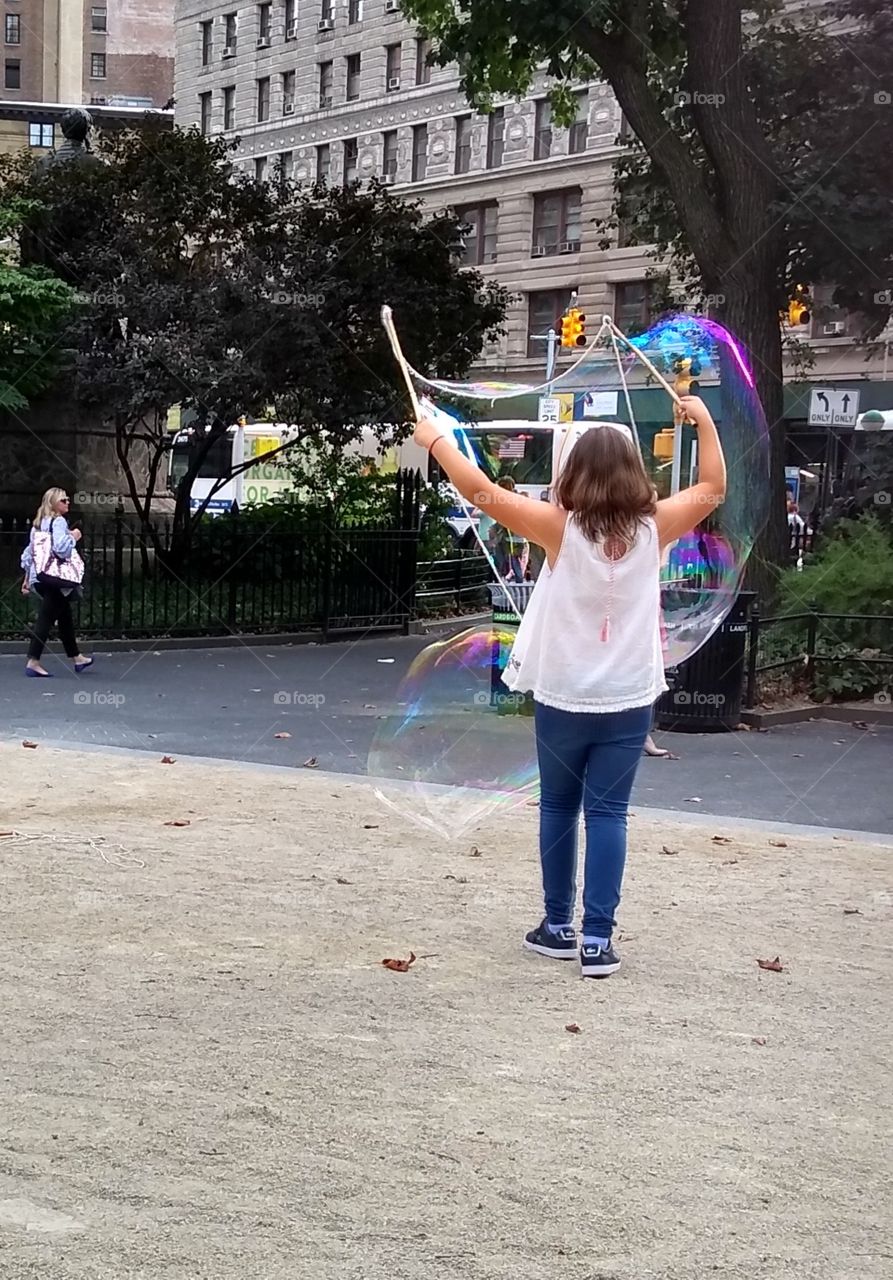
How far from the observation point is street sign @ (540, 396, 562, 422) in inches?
337

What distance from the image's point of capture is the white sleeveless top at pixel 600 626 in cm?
491

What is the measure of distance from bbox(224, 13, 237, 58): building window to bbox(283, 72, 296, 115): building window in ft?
11.8

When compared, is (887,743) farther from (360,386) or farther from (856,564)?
(360,386)

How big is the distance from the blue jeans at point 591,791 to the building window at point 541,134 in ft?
153

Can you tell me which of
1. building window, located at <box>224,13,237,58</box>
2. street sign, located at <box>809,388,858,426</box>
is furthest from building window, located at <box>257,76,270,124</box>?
street sign, located at <box>809,388,858,426</box>

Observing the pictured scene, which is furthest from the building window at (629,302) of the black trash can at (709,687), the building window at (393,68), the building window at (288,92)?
the black trash can at (709,687)

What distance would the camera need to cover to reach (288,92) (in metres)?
59.7

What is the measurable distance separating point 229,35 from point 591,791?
6286 cm

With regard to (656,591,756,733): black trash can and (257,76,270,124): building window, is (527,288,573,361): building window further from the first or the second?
(656,591,756,733): black trash can

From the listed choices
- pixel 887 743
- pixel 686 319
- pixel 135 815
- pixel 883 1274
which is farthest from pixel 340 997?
pixel 887 743

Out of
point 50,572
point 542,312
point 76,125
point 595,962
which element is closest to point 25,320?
point 76,125

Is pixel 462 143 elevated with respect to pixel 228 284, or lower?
elevated

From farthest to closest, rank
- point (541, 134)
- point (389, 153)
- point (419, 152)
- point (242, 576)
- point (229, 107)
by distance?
point (229, 107), point (389, 153), point (419, 152), point (541, 134), point (242, 576)

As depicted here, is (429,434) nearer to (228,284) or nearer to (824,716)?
(824,716)
